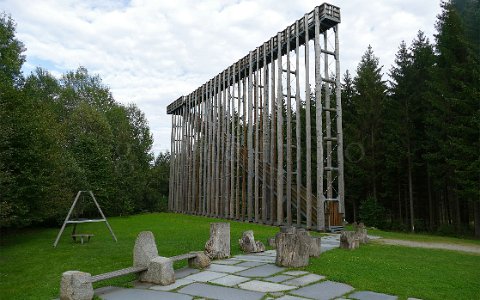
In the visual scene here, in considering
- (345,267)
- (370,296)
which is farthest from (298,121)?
(370,296)

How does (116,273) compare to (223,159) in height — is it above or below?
below

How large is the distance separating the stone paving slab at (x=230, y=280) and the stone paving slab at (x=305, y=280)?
0.71 metres

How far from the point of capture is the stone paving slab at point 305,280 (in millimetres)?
5699

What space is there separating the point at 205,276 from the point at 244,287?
1.00 m

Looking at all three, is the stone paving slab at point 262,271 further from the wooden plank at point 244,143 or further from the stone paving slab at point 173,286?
the wooden plank at point 244,143

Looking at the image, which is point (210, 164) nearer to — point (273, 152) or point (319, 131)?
point (273, 152)

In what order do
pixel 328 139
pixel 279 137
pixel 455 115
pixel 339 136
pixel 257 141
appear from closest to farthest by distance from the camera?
pixel 328 139 < pixel 339 136 < pixel 279 137 < pixel 455 115 < pixel 257 141

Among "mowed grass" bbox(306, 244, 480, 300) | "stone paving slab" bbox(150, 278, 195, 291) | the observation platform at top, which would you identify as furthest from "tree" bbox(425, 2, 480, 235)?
"stone paving slab" bbox(150, 278, 195, 291)

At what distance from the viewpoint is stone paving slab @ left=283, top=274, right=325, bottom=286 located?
570cm

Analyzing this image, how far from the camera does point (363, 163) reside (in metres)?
23.5

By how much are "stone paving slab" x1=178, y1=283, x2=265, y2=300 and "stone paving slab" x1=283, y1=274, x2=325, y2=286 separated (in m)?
0.84

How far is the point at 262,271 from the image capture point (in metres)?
6.51

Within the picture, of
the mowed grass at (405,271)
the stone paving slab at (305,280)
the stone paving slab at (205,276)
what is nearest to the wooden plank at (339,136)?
the mowed grass at (405,271)

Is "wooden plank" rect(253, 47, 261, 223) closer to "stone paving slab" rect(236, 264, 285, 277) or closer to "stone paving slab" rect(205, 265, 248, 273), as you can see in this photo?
"stone paving slab" rect(205, 265, 248, 273)
